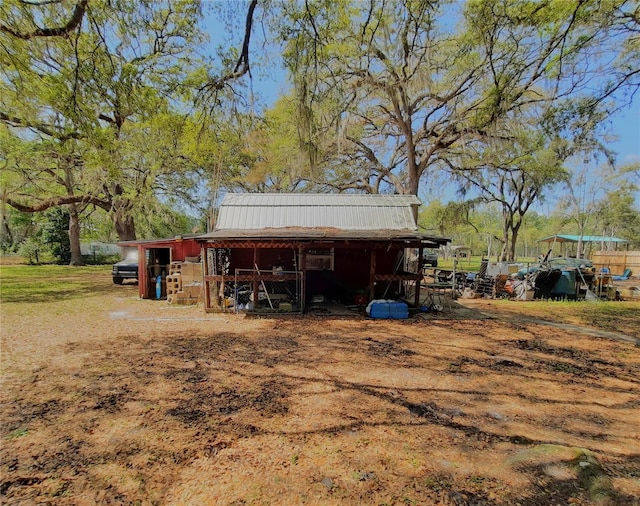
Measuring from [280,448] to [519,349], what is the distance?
18.2 ft

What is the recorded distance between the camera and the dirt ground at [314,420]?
2639 millimetres

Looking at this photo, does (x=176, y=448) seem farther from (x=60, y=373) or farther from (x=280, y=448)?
(x=60, y=373)

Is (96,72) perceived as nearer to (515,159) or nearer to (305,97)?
(305,97)

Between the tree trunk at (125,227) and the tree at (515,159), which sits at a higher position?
the tree at (515,159)

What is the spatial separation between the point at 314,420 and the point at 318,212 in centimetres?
914

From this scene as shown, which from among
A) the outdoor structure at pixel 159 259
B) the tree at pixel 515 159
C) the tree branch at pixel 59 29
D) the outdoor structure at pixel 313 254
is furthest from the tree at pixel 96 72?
the tree at pixel 515 159

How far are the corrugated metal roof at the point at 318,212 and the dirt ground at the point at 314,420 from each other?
17.6 feet

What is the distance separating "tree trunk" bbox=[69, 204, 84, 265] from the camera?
75.3 feet

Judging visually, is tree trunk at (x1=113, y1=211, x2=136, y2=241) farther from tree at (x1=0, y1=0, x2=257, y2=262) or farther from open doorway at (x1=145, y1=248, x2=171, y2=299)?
open doorway at (x1=145, y1=248, x2=171, y2=299)

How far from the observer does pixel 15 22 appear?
4.92 m

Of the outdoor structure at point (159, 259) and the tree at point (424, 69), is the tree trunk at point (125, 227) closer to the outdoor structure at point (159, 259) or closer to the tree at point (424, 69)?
the outdoor structure at point (159, 259)

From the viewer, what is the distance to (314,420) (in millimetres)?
3701

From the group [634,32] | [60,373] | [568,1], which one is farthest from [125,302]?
[634,32]

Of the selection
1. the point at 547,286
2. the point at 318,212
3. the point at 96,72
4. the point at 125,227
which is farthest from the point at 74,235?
the point at 547,286
